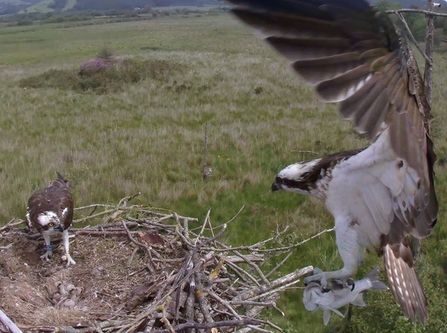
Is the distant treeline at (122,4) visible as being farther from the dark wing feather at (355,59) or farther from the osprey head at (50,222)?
the dark wing feather at (355,59)

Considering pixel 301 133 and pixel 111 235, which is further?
pixel 301 133

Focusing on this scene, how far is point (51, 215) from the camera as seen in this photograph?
430 centimetres

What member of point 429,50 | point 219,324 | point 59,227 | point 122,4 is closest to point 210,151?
point 59,227

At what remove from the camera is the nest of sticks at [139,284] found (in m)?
3.61

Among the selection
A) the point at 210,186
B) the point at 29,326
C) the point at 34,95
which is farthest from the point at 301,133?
the point at 34,95

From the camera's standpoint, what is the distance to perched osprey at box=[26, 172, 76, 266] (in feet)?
14.1

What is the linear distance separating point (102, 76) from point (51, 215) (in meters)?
14.5

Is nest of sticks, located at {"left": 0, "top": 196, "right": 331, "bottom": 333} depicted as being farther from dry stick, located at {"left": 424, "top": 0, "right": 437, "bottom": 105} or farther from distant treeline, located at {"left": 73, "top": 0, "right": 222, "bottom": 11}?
distant treeline, located at {"left": 73, "top": 0, "right": 222, "bottom": 11}

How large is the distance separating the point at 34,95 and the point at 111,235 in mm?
12727

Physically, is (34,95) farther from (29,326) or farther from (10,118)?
(29,326)

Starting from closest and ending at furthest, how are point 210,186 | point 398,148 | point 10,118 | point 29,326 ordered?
point 398,148 < point 29,326 < point 210,186 < point 10,118

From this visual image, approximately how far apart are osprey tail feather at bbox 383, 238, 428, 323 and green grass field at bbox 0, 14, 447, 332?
42.1 inches

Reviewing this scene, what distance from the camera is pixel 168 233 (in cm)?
499

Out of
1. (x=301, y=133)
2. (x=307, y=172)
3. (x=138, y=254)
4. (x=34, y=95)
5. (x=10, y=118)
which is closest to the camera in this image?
(x=307, y=172)
